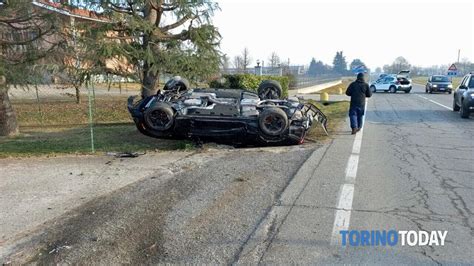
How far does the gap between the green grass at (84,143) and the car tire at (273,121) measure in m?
1.78

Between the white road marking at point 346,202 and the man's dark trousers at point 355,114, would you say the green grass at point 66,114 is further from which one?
the white road marking at point 346,202

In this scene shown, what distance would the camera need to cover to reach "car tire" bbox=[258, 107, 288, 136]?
304 inches

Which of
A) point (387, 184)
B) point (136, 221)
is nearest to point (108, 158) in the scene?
point (136, 221)

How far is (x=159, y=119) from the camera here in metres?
7.93

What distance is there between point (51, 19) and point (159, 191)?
7069 millimetres

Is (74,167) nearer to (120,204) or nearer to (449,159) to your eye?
(120,204)

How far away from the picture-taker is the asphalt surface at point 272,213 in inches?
131

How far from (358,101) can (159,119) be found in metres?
5.40

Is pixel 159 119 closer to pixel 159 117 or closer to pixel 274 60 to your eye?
pixel 159 117

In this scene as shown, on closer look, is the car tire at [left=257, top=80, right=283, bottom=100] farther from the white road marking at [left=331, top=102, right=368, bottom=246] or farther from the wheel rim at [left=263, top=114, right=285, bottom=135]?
the white road marking at [left=331, top=102, right=368, bottom=246]

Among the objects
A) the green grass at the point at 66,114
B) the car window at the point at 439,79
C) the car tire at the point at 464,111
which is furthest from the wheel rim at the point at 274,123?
the car window at the point at 439,79

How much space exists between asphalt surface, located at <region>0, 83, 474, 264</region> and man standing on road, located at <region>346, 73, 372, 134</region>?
267 cm

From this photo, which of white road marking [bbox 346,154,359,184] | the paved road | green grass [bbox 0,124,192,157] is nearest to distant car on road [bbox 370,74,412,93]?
the paved road

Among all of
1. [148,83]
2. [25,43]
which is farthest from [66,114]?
[148,83]
